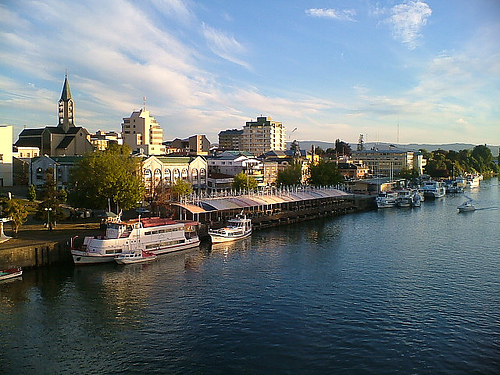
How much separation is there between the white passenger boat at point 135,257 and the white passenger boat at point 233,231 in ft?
20.8

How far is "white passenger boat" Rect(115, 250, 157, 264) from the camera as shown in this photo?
85.5 ft

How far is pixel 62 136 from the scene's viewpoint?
2408 inches

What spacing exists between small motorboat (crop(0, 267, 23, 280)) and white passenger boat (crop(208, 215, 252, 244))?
42.8 ft

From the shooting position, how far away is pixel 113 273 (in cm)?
2448

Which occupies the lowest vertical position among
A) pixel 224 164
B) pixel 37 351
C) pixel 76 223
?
pixel 37 351

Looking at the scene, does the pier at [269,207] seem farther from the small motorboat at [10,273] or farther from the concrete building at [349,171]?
the concrete building at [349,171]

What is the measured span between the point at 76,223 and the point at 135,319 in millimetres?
17858

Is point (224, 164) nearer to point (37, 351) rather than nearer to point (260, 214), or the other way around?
point (260, 214)

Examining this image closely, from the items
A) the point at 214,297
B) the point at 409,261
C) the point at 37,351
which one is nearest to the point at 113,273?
the point at 214,297

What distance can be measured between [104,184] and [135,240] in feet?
22.4

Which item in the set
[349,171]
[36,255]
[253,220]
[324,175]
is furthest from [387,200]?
[36,255]

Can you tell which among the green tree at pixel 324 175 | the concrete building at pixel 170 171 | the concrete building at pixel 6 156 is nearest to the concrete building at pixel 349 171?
the green tree at pixel 324 175

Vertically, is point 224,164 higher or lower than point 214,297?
higher

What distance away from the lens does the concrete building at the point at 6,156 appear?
4591cm
